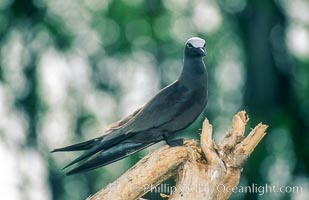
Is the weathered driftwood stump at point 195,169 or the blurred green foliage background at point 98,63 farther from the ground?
the blurred green foliage background at point 98,63

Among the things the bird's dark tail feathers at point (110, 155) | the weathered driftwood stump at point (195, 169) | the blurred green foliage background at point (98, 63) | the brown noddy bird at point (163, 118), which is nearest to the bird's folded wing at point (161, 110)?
the brown noddy bird at point (163, 118)

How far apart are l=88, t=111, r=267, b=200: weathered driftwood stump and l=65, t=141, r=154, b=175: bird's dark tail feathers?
0.27 metres

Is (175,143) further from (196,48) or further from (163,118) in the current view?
(196,48)

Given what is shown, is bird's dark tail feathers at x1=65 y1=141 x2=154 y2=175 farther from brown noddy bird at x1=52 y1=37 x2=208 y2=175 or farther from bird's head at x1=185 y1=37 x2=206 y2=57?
bird's head at x1=185 y1=37 x2=206 y2=57

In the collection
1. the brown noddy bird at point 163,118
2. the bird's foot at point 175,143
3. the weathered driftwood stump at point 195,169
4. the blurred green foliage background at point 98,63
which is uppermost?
the blurred green foliage background at point 98,63

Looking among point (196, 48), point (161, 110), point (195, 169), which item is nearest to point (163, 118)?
point (161, 110)

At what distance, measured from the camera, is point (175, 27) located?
33.0 metres

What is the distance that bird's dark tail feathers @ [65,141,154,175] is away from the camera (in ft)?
36.2

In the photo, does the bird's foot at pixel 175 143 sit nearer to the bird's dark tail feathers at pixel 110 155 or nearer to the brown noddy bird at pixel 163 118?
the brown noddy bird at pixel 163 118

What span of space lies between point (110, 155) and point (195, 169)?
0.95 m

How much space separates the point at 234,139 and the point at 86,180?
24334 millimetres

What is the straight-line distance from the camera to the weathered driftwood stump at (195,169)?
10.9 meters

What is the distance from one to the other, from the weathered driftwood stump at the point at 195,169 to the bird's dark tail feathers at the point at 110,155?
0.87ft

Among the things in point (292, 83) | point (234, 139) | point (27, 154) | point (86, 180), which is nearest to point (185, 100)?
point (234, 139)
